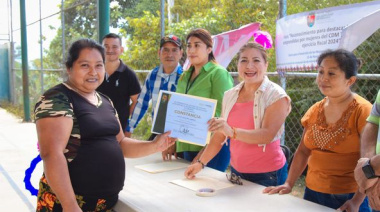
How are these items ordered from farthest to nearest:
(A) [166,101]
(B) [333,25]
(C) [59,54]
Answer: (C) [59,54], (B) [333,25], (A) [166,101]

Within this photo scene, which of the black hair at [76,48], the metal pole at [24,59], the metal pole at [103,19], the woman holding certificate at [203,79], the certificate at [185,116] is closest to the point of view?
the black hair at [76,48]

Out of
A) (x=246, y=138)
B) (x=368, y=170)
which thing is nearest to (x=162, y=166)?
(x=246, y=138)

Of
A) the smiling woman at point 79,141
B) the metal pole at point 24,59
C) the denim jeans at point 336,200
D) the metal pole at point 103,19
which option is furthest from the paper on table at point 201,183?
the metal pole at point 24,59

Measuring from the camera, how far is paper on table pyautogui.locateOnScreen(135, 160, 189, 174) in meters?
2.46

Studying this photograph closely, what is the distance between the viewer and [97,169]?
1.82 metres

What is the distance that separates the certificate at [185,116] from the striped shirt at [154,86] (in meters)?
1.15

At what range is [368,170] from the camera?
5.55ft

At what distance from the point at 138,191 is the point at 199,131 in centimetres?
48

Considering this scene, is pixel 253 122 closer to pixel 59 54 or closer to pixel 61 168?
pixel 61 168

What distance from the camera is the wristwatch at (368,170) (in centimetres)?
168

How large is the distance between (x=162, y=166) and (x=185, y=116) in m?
0.64

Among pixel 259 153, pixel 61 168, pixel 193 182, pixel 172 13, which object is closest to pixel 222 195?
pixel 193 182

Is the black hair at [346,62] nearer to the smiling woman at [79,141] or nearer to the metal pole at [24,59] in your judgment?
the smiling woman at [79,141]

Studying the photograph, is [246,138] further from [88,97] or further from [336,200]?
[88,97]
